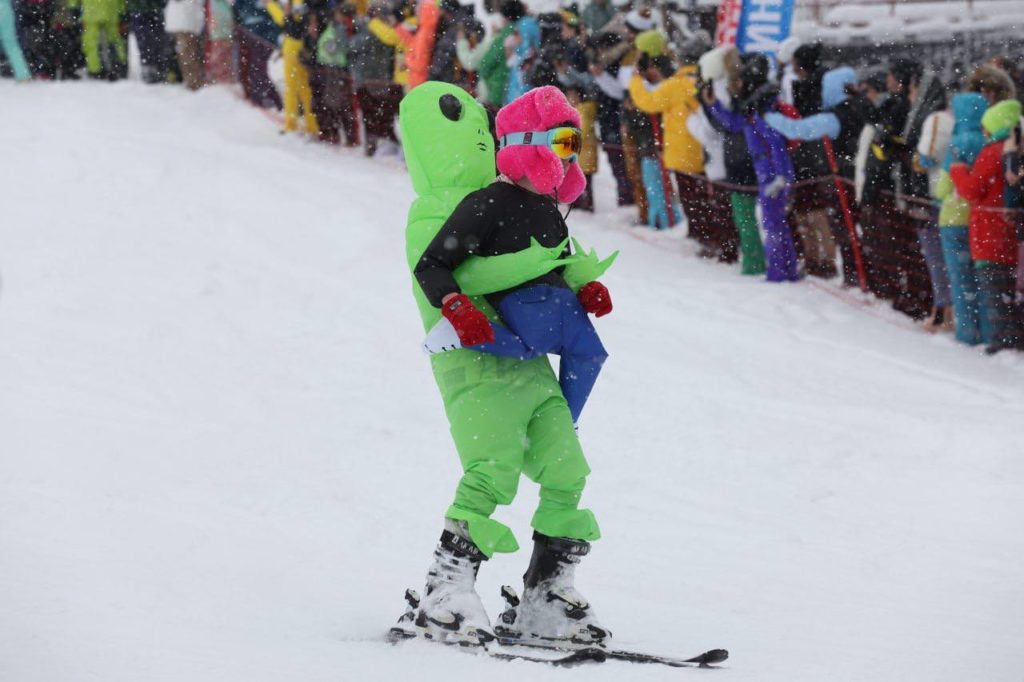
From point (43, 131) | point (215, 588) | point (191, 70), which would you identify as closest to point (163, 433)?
point (215, 588)

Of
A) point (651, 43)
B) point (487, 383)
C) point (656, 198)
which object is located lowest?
point (656, 198)

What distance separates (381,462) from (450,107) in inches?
118

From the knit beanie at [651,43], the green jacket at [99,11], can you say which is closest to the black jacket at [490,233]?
the knit beanie at [651,43]

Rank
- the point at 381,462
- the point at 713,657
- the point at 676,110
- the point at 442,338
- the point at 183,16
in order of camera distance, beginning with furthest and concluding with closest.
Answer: the point at 183,16, the point at 676,110, the point at 381,462, the point at 442,338, the point at 713,657

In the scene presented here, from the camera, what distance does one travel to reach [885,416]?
8.16m

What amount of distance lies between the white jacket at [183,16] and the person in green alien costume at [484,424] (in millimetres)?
15387

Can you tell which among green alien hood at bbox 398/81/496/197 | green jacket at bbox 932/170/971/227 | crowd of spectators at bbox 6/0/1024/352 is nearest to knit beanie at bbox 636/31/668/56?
crowd of spectators at bbox 6/0/1024/352

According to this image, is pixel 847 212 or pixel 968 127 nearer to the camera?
pixel 968 127

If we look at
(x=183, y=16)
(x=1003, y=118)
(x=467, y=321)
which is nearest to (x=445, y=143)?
(x=467, y=321)

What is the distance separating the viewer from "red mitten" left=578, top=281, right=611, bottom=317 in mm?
4660

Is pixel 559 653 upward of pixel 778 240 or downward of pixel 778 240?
upward

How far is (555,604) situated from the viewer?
184 inches

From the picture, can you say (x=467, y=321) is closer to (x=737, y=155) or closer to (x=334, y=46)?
(x=737, y=155)

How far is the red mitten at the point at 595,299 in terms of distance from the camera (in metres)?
4.66
